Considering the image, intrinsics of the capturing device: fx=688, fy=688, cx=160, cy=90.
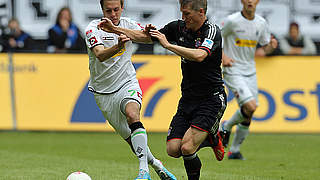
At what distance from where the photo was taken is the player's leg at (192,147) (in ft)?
24.5

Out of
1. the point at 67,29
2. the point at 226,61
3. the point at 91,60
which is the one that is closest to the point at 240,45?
→ the point at 226,61

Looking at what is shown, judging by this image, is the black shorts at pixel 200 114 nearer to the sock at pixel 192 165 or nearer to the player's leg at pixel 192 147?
the player's leg at pixel 192 147

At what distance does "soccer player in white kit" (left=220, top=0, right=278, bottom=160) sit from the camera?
36.8 feet

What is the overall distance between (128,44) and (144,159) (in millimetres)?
1579

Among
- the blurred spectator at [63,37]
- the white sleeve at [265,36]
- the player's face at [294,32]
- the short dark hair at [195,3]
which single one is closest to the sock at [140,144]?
the short dark hair at [195,3]

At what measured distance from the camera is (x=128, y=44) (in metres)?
8.53

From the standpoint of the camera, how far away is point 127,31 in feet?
26.0

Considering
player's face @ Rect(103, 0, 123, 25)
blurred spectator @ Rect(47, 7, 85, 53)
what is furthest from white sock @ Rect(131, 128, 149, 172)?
blurred spectator @ Rect(47, 7, 85, 53)

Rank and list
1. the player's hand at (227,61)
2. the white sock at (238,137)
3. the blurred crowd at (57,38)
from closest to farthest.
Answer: the white sock at (238,137) → the player's hand at (227,61) → the blurred crowd at (57,38)

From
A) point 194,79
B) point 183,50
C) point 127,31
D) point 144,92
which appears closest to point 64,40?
point 144,92

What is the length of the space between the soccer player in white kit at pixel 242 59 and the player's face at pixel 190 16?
3.82m

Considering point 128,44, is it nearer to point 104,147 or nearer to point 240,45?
point 240,45

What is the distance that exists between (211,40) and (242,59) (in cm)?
426

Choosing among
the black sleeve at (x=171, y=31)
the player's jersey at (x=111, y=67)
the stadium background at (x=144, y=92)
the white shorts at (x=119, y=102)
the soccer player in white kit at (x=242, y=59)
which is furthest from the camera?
the stadium background at (x=144, y=92)
